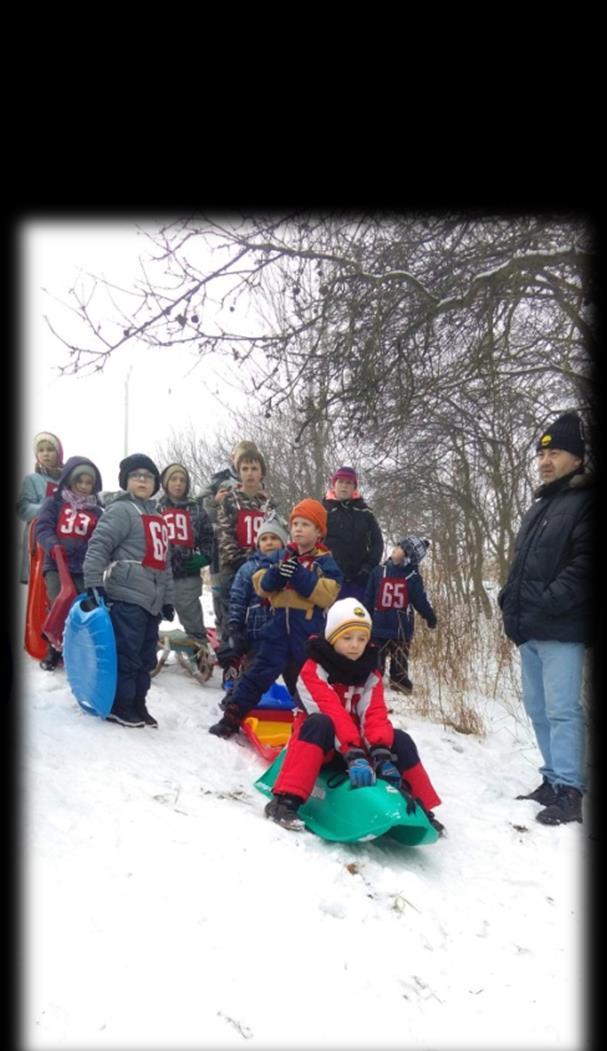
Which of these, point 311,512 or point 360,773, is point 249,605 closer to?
point 311,512

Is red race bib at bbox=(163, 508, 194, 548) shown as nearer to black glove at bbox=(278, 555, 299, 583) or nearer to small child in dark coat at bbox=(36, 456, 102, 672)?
small child in dark coat at bbox=(36, 456, 102, 672)

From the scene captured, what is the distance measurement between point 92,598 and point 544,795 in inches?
110

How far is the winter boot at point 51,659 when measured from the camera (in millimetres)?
5027

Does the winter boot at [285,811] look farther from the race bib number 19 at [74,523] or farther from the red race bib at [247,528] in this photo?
the race bib number 19 at [74,523]

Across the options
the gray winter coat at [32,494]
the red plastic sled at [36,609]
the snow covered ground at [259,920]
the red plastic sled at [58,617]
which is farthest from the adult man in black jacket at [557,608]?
the gray winter coat at [32,494]

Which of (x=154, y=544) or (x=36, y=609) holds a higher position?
(x=154, y=544)

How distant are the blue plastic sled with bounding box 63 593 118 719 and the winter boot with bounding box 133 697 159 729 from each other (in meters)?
0.25

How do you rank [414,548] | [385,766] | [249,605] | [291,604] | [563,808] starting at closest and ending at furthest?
[385,766] → [563,808] → [291,604] → [249,605] → [414,548]

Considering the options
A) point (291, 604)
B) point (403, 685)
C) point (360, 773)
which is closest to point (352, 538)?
point (403, 685)

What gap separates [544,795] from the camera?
12.5ft

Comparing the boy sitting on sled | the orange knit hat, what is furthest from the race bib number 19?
the boy sitting on sled

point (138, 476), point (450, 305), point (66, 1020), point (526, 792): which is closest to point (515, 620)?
point (526, 792)

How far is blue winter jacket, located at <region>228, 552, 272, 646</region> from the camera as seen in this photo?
4.70 meters

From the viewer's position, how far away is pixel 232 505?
5414 mm
